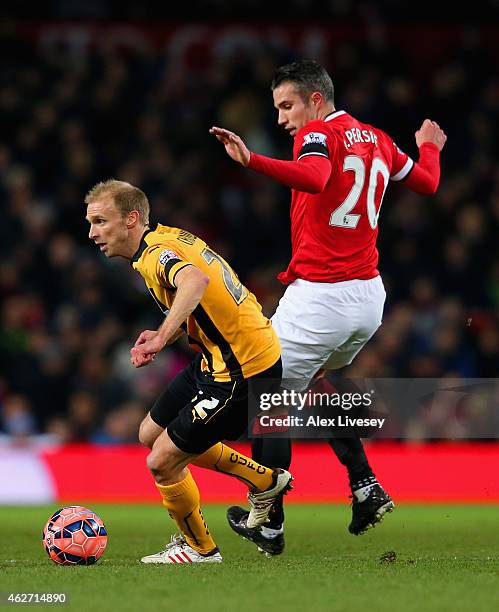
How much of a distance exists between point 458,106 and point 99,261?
4.40 meters

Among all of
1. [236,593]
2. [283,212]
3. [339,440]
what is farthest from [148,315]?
[236,593]

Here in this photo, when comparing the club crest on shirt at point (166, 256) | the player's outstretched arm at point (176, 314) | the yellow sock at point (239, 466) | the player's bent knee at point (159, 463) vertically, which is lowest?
the player's bent knee at point (159, 463)

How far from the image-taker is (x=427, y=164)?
699 centimetres

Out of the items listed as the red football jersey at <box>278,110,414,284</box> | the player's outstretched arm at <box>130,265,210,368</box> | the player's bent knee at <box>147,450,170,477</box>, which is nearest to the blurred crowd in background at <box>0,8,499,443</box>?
the red football jersey at <box>278,110,414,284</box>

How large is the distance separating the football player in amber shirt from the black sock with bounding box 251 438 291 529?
37 cm

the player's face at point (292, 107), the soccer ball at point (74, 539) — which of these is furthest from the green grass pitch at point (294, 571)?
the player's face at point (292, 107)

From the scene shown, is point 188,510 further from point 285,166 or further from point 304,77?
point 304,77

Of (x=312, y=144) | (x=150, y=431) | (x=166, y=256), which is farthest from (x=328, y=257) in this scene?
(x=150, y=431)

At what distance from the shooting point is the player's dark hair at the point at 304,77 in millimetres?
6336

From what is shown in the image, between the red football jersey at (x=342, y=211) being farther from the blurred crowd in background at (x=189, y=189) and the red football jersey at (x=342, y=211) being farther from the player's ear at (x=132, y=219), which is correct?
the blurred crowd in background at (x=189, y=189)

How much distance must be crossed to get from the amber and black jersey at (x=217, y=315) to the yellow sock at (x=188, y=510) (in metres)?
0.57

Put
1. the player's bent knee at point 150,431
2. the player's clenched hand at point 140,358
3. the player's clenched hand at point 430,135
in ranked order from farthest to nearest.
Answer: the player's clenched hand at point 430,135 < the player's bent knee at point 150,431 < the player's clenched hand at point 140,358

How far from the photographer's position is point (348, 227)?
6.39 metres

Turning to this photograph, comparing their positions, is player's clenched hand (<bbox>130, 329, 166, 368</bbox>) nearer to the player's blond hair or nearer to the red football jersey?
the player's blond hair
